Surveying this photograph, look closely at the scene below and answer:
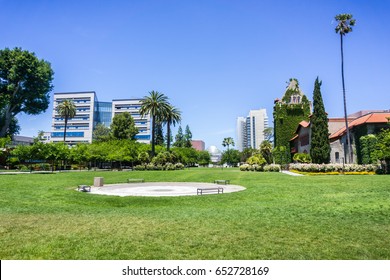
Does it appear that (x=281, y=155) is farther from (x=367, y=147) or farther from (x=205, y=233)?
(x=205, y=233)

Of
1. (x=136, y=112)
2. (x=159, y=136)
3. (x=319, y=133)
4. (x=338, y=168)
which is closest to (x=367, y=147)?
(x=338, y=168)

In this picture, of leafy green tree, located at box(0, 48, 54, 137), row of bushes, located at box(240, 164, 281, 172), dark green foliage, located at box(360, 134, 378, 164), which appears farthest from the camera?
leafy green tree, located at box(0, 48, 54, 137)

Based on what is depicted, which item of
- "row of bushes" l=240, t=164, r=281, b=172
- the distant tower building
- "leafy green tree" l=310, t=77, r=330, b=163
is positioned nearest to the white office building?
the distant tower building

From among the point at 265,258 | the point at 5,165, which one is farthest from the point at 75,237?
the point at 5,165

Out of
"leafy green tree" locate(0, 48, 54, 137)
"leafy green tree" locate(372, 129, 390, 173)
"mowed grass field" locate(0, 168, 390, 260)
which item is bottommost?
"mowed grass field" locate(0, 168, 390, 260)

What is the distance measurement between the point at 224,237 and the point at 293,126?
201ft

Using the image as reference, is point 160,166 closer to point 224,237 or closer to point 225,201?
point 225,201

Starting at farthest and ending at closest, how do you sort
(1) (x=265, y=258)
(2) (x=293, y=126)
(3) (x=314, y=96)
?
(2) (x=293, y=126)
(3) (x=314, y=96)
(1) (x=265, y=258)

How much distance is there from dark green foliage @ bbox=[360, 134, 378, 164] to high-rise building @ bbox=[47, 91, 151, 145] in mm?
112430

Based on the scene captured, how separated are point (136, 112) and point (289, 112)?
102892 millimetres

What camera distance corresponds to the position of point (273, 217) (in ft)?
38.9

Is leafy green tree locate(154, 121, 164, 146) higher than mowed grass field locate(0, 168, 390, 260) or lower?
higher

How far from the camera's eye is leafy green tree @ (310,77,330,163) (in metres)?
46.5

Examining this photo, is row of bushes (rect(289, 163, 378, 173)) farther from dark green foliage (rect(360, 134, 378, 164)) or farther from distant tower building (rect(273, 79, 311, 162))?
distant tower building (rect(273, 79, 311, 162))
